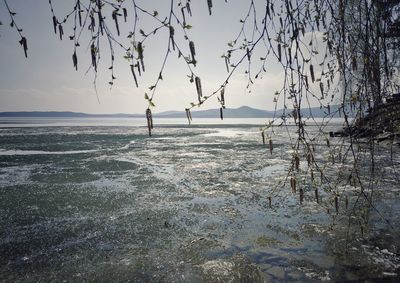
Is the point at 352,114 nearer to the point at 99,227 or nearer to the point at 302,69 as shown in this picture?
the point at 302,69

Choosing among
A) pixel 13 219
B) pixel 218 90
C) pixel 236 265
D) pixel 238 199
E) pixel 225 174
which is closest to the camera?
pixel 218 90

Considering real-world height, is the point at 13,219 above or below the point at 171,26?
below

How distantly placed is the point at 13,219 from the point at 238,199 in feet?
21.2

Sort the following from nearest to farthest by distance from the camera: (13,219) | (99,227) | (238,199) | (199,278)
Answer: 1. (199,278)
2. (99,227)
3. (13,219)
4. (238,199)

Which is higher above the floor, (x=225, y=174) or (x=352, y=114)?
(x=352, y=114)

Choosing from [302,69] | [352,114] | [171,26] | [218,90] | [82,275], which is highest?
[171,26]

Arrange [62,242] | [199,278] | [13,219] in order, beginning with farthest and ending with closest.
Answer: [13,219]
[62,242]
[199,278]

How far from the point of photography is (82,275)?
4.96 m

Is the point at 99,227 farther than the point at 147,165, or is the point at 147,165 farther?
the point at 147,165

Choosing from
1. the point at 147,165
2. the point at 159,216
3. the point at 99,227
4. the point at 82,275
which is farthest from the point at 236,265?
the point at 147,165

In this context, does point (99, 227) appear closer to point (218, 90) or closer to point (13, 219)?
point (13, 219)

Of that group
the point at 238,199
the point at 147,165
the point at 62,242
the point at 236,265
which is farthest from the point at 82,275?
the point at 147,165

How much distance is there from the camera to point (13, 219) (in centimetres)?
770

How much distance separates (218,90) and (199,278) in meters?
3.68
